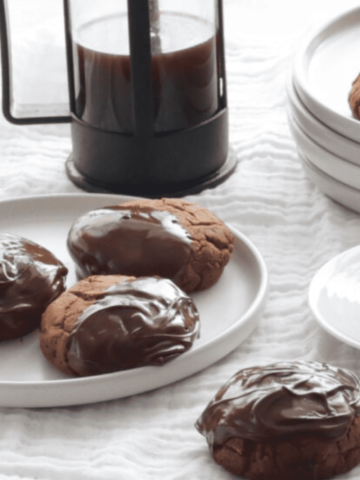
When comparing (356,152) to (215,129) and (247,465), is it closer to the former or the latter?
(215,129)

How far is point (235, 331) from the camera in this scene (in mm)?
688

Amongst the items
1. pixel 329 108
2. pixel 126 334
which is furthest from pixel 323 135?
pixel 126 334

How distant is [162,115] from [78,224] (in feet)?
0.66

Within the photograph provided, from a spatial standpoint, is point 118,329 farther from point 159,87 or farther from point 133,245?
point 159,87

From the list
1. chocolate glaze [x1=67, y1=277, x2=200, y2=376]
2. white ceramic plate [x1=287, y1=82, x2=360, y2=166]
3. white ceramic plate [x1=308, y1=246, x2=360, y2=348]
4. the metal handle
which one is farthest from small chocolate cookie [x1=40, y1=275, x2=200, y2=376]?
the metal handle

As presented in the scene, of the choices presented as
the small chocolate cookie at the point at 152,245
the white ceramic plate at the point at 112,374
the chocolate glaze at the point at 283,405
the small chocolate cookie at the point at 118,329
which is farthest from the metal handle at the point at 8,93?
the chocolate glaze at the point at 283,405

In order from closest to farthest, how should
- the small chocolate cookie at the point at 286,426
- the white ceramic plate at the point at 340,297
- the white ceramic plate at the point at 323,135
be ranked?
the small chocolate cookie at the point at 286,426
the white ceramic plate at the point at 340,297
the white ceramic plate at the point at 323,135

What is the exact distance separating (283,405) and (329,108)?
36cm

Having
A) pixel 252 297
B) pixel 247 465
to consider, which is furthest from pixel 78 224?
pixel 247 465

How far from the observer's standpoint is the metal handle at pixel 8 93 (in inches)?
37.8

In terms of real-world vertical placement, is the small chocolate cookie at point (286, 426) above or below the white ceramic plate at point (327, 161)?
below

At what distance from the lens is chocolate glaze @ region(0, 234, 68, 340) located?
2.30ft

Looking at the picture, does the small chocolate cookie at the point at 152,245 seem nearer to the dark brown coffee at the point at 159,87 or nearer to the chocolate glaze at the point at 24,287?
the chocolate glaze at the point at 24,287

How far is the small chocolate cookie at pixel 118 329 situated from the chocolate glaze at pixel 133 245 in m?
0.06
